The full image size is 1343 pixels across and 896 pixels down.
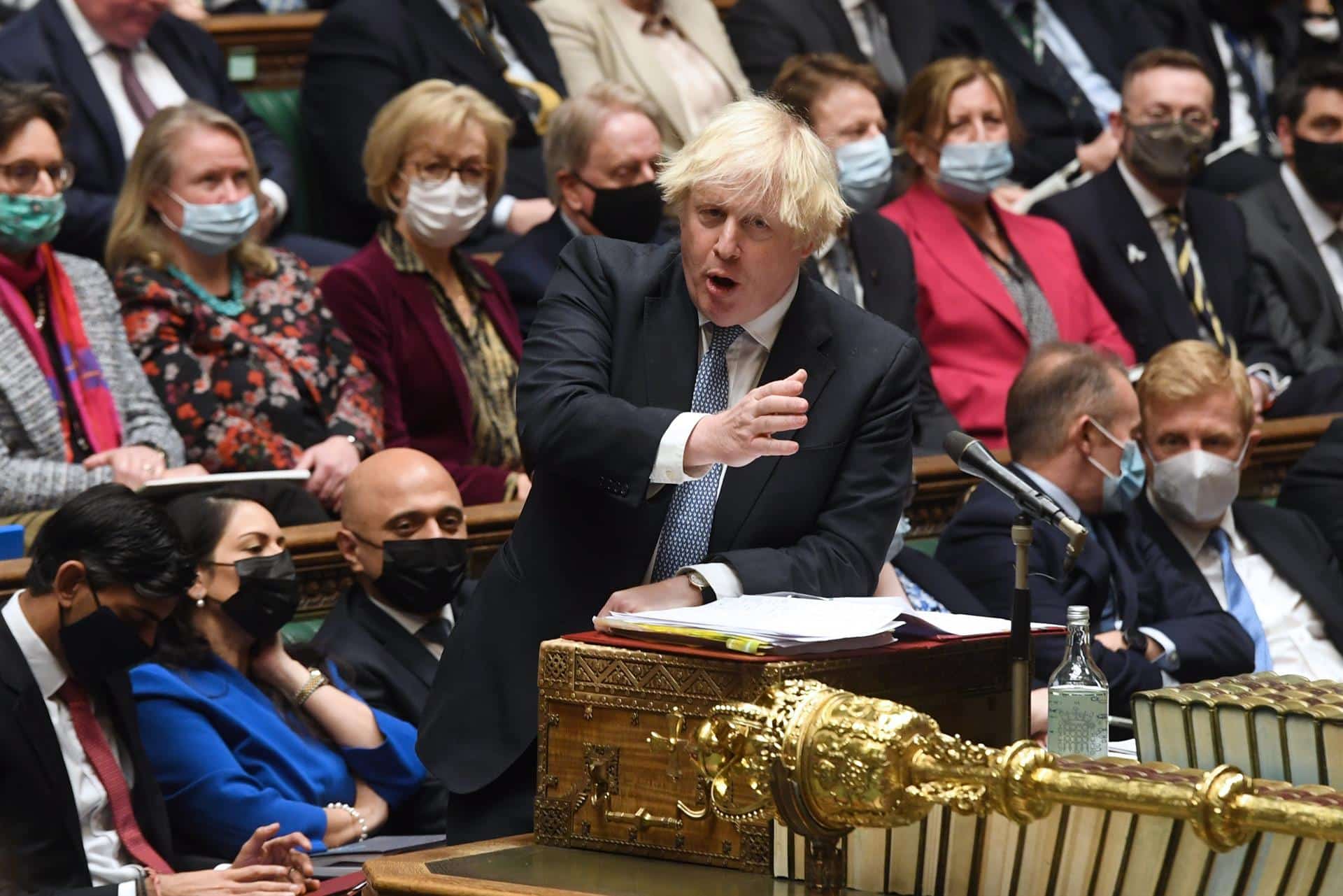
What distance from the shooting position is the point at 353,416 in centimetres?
465

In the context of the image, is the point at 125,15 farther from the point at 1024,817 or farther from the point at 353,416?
the point at 1024,817

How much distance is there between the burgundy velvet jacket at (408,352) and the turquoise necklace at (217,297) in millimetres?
249

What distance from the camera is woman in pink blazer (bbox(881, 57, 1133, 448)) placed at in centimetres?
545

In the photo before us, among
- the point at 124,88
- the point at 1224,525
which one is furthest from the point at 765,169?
the point at 124,88

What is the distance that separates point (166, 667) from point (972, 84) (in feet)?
10.3

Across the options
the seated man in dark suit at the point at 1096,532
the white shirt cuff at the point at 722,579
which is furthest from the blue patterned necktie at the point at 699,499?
the seated man in dark suit at the point at 1096,532

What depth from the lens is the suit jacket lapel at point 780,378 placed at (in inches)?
104

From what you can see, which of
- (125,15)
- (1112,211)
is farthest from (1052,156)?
(125,15)

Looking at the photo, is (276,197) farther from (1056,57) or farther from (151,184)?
(1056,57)

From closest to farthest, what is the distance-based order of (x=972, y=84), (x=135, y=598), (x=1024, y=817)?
1. (x=1024, y=817)
2. (x=135, y=598)
3. (x=972, y=84)

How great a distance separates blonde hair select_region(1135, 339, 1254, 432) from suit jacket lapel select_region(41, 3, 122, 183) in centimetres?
251

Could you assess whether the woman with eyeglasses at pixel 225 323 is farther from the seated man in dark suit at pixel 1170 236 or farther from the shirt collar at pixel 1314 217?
the shirt collar at pixel 1314 217

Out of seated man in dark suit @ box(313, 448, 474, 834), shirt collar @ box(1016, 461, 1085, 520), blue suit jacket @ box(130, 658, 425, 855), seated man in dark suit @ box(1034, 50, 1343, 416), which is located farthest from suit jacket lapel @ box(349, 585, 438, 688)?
seated man in dark suit @ box(1034, 50, 1343, 416)

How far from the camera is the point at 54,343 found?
14.3 ft
